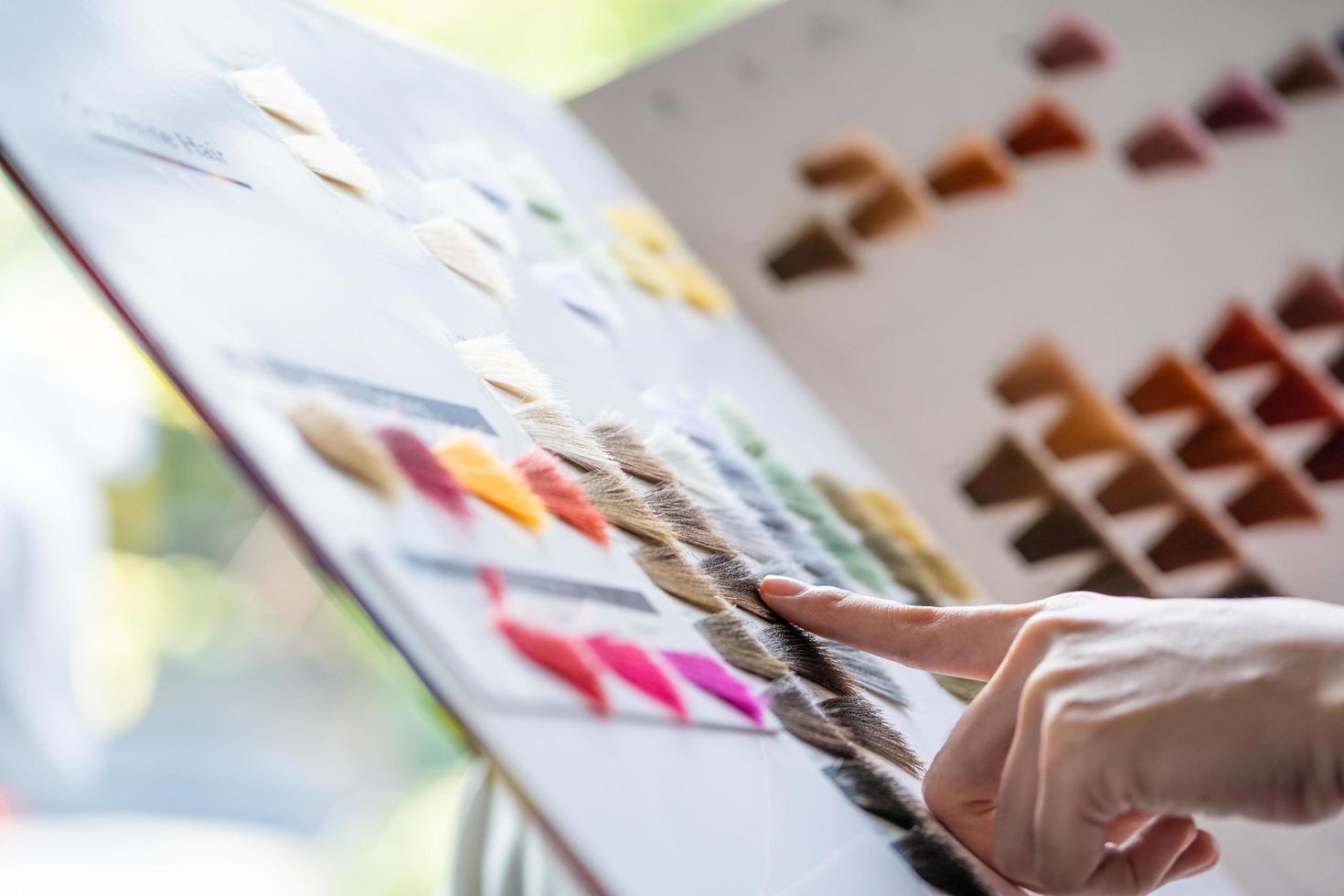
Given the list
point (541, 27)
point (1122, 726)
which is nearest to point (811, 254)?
point (1122, 726)

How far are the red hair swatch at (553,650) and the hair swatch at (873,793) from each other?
15 centimetres

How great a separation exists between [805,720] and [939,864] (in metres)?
0.09

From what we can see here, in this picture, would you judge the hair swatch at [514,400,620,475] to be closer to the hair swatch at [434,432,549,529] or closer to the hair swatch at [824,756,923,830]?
the hair swatch at [434,432,549,529]

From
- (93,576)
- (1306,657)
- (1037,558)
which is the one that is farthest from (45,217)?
(93,576)

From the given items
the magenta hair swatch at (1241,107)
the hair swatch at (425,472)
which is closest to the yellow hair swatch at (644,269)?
the hair swatch at (425,472)

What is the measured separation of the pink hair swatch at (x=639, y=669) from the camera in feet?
1.46

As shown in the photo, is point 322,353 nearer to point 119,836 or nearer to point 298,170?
point 298,170

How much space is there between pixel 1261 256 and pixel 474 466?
3.02 feet

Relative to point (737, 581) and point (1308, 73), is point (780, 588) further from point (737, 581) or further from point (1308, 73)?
point (1308, 73)

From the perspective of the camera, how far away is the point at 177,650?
8.11ft

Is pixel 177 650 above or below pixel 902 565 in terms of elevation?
above

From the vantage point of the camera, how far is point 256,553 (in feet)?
8.46

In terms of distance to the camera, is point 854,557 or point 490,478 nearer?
point 490,478

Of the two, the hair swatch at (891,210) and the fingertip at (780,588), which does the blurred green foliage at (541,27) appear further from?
the fingertip at (780,588)
